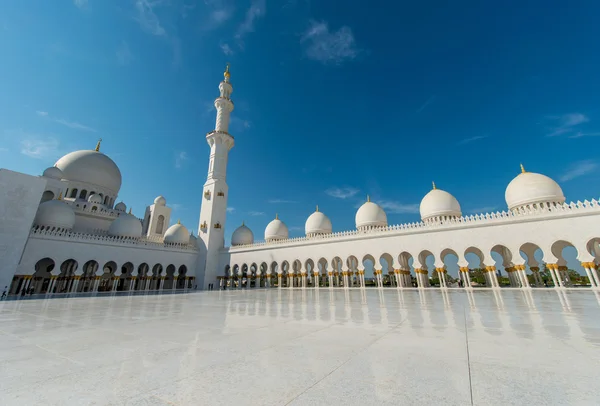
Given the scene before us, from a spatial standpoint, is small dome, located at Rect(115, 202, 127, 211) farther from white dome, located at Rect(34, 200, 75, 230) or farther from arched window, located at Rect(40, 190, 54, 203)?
white dome, located at Rect(34, 200, 75, 230)

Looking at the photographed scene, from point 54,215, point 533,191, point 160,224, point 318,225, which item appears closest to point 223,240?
point 160,224

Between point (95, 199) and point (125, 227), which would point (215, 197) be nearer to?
point (125, 227)

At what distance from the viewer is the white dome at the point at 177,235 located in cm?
2872

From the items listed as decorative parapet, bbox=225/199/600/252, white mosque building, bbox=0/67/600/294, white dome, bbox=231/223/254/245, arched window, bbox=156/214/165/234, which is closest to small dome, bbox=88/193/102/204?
white mosque building, bbox=0/67/600/294

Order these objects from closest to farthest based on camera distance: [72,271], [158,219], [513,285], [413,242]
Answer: [513,285] → [413,242] → [72,271] → [158,219]

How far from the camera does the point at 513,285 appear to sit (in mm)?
18094

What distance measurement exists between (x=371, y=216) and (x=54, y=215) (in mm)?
27357

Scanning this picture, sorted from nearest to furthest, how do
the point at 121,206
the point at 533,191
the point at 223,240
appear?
the point at 533,191 < the point at 223,240 < the point at 121,206

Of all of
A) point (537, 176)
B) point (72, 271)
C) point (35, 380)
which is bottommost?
point (35, 380)

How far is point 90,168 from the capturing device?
28.2 metres

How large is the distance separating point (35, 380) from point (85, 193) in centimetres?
3287

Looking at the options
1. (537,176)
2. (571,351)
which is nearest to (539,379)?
(571,351)

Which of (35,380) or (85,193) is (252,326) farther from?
(85,193)

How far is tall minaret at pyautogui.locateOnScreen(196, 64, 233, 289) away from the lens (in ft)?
94.7
